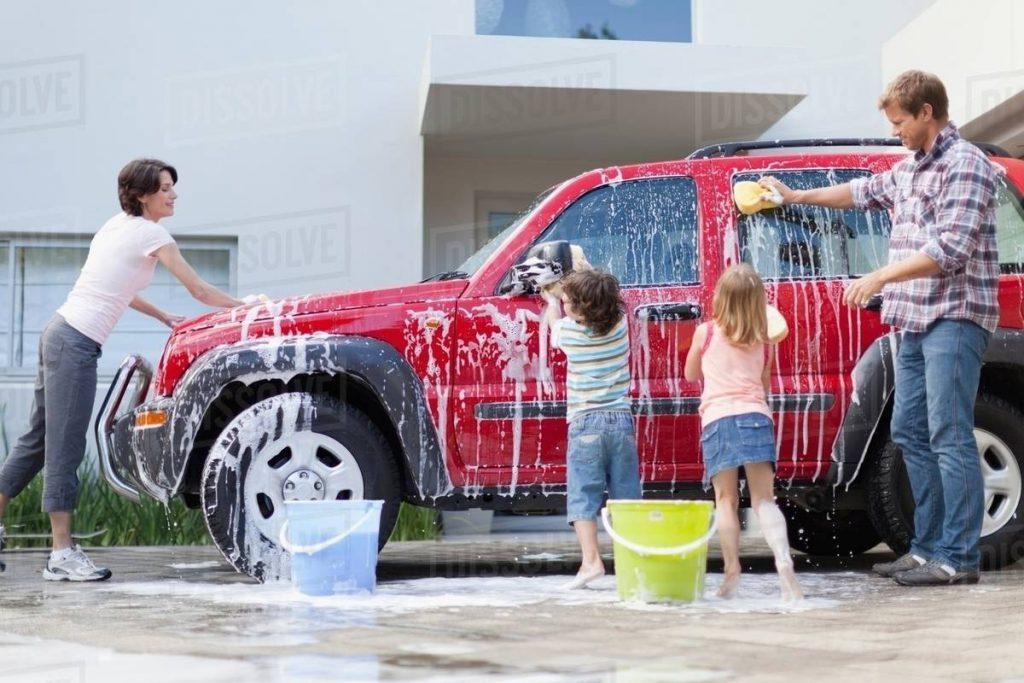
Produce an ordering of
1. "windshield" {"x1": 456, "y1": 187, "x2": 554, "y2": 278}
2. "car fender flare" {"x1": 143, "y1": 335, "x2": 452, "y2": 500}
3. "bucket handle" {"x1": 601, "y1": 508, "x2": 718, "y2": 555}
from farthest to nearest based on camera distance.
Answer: "windshield" {"x1": 456, "y1": 187, "x2": 554, "y2": 278}
"car fender flare" {"x1": 143, "y1": 335, "x2": 452, "y2": 500}
"bucket handle" {"x1": 601, "y1": 508, "x2": 718, "y2": 555}

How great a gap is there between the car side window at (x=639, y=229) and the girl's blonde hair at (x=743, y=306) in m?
0.70

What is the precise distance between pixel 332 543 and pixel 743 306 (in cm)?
176

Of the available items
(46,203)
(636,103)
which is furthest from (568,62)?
(46,203)

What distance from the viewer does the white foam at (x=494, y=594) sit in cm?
480

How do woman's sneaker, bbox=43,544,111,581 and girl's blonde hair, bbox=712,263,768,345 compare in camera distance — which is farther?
woman's sneaker, bbox=43,544,111,581

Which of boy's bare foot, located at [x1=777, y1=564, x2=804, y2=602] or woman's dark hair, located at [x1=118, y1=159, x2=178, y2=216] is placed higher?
woman's dark hair, located at [x1=118, y1=159, x2=178, y2=216]

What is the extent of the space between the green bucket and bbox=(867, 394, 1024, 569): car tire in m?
1.17

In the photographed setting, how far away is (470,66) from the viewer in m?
8.98

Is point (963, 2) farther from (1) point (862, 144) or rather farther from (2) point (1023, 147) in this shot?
(1) point (862, 144)

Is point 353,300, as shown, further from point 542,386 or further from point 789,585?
point 789,585

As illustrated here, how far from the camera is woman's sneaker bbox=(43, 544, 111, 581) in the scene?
6.01m

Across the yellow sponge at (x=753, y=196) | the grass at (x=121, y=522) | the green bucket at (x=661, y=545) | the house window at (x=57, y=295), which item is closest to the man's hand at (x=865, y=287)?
the yellow sponge at (x=753, y=196)
